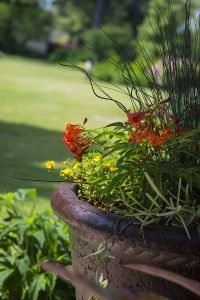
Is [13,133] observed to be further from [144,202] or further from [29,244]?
[144,202]

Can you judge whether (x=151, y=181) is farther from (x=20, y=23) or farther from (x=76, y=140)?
(x=20, y=23)

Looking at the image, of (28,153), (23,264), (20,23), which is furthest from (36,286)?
(20,23)

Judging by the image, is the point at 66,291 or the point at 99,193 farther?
the point at 66,291

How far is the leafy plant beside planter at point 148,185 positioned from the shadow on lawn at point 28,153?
3.33 m

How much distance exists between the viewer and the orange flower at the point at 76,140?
2.32 meters

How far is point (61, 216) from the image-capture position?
2.22 m

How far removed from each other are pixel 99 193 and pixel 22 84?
17.8 meters

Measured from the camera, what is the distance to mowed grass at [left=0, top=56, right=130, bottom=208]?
7.19 metres

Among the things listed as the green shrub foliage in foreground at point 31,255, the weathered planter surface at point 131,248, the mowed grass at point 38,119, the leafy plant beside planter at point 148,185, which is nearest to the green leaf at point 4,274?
the green shrub foliage in foreground at point 31,255

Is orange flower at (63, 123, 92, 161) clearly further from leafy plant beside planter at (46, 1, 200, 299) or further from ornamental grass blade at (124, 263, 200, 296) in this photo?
ornamental grass blade at (124, 263, 200, 296)

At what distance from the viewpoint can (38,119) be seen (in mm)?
12430

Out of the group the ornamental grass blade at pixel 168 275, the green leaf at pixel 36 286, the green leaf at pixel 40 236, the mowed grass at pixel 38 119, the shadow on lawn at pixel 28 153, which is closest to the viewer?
the ornamental grass blade at pixel 168 275

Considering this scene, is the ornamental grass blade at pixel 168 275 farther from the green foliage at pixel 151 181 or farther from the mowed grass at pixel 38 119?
the mowed grass at pixel 38 119

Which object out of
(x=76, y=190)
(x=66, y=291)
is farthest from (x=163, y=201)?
(x=66, y=291)
